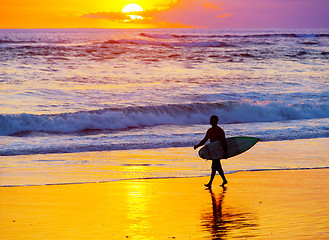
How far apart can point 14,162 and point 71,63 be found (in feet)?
82.9

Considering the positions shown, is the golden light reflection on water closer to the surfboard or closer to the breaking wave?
the surfboard

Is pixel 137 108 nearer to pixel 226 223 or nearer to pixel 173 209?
pixel 173 209

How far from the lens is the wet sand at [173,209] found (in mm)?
6223

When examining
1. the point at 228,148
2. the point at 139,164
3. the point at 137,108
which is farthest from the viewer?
the point at 137,108

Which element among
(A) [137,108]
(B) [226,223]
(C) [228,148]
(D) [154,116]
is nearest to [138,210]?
(B) [226,223]

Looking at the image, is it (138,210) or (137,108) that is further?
(137,108)

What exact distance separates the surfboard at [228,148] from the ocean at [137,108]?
0.85m

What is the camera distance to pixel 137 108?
68.0 ft

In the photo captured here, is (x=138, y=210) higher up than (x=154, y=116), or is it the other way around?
(x=138, y=210)

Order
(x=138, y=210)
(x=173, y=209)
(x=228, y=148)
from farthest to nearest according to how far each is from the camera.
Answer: (x=228, y=148), (x=173, y=209), (x=138, y=210)

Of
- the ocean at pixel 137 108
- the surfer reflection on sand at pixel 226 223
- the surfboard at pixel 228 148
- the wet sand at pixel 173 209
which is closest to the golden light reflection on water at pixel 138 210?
the wet sand at pixel 173 209

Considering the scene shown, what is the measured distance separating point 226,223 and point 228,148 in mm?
3533

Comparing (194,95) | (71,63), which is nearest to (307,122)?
(194,95)

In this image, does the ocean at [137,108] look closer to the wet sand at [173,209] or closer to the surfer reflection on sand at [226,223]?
the wet sand at [173,209]
